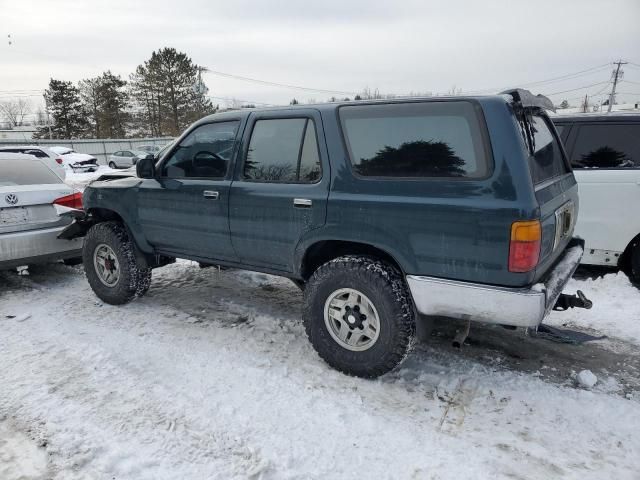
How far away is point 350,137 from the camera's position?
3.35 metres

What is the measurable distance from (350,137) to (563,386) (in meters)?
2.29

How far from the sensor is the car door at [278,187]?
11.4 ft

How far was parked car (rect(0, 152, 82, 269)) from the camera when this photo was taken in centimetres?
500

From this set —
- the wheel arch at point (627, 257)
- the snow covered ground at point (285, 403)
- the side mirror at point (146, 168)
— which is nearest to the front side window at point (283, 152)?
the side mirror at point (146, 168)

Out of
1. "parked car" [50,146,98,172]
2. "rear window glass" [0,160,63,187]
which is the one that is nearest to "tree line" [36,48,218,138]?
"parked car" [50,146,98,172]

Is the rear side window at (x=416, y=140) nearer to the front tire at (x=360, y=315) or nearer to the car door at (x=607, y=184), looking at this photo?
the front tire at (x=360, y=315)

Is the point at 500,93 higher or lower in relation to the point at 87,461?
higher

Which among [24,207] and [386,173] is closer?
[386,173]

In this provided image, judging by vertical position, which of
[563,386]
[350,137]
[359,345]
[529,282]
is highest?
[350,137]

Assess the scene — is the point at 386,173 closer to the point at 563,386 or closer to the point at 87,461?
the point at 563,386

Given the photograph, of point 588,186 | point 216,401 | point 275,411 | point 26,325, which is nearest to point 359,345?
point 275,411

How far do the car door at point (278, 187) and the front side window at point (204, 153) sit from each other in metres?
0.19

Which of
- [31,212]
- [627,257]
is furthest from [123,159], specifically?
[627,257]

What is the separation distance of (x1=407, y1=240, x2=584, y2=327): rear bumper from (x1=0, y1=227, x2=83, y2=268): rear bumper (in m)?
4.20
